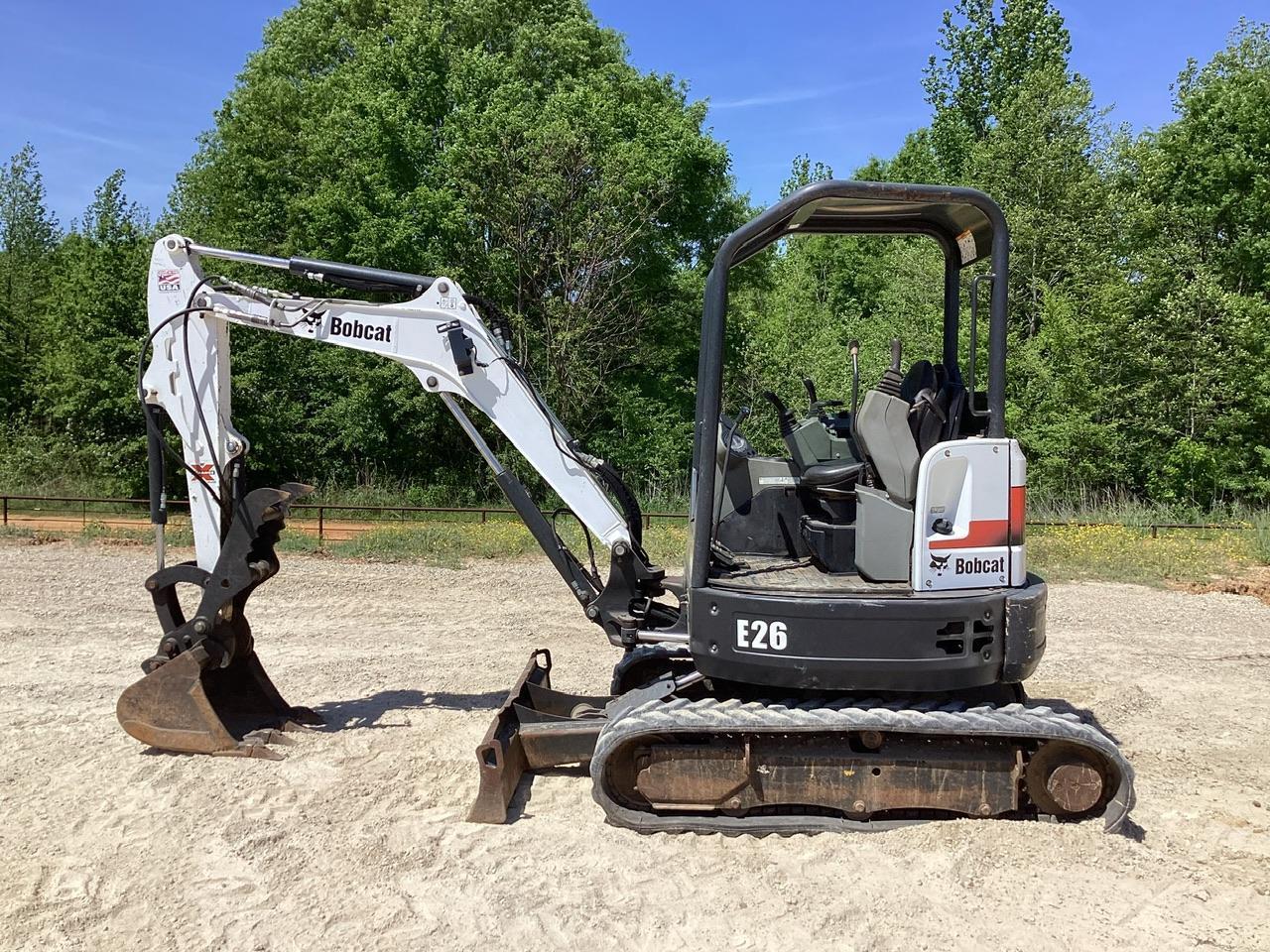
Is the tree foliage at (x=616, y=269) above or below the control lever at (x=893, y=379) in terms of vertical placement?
above

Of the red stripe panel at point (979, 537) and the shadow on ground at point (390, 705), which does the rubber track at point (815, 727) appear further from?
the shadow on ground at point (390, 705)

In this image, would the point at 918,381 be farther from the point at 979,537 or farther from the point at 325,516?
the point at 325,516

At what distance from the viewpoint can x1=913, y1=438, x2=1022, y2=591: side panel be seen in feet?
14.5

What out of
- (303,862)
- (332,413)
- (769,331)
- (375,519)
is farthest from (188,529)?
(769,331)

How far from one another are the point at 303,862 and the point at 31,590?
8063 millimetres

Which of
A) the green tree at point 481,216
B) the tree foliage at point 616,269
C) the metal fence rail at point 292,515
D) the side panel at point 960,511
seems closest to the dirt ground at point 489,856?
the side panel at point 960,511

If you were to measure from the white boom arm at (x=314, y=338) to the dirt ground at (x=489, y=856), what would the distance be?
4.85 ft

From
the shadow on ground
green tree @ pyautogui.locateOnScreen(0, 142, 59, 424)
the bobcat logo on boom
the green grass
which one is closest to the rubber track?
the shadow on ground

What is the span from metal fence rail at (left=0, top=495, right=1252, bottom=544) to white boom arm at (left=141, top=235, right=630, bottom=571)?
831cm

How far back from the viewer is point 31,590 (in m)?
10.5

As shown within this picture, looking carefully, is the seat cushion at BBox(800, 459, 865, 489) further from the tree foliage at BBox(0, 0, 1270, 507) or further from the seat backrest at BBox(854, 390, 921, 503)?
the tree foliage at BBox(0, 0, 1270, 507)

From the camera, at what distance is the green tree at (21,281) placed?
25375 millimetres

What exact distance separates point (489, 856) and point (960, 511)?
2710 millimetres

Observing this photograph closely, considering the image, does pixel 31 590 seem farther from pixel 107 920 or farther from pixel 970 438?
pixel 970 438
